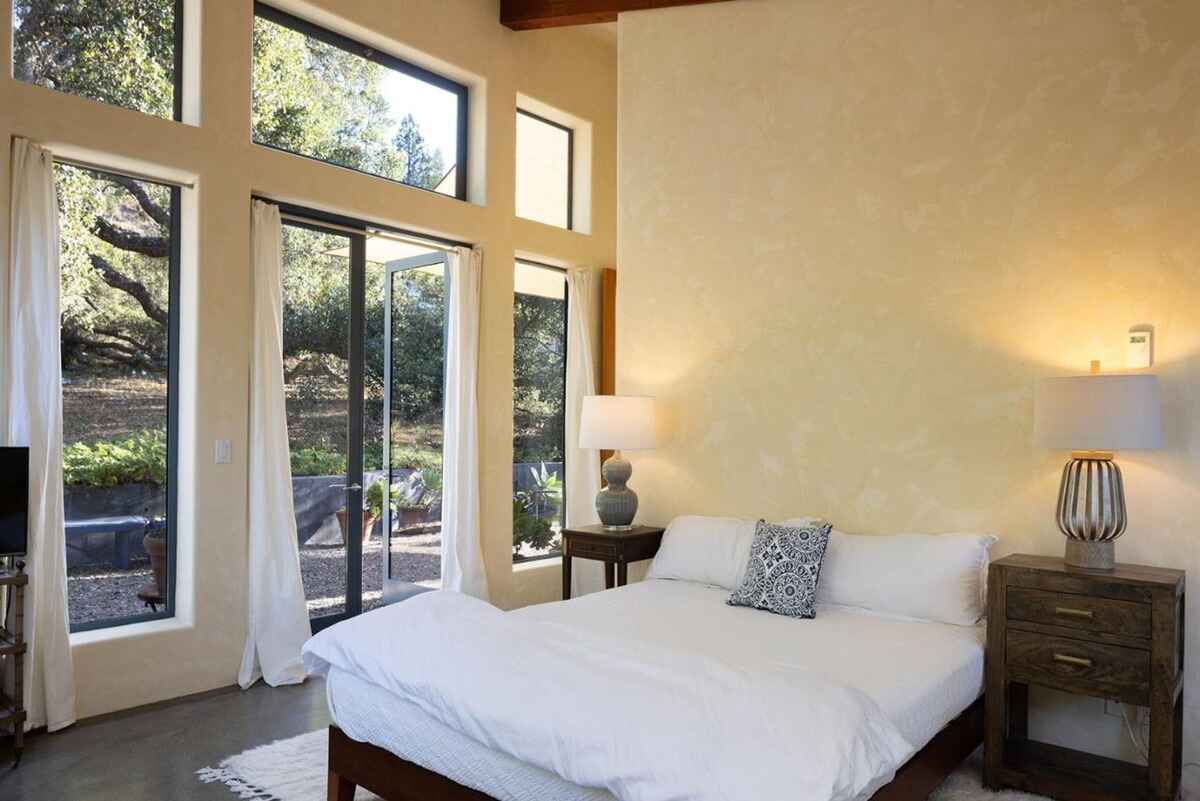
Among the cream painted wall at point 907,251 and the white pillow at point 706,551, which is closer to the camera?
the cream painted wall at point 907,251

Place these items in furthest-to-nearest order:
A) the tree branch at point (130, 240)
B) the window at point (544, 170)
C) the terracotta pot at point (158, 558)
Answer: the window at point (544, 170) < the terracotta pot at point (158, 558) < the tree branch at point (130, 240)

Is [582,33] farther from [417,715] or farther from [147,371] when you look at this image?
[417,715]

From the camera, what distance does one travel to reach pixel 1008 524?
3.54 metres

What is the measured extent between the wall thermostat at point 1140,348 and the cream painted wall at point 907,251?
0.05m

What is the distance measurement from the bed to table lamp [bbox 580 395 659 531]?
0.83 m

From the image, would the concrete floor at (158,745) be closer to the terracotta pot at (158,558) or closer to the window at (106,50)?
the terracotta pot at (158,558)

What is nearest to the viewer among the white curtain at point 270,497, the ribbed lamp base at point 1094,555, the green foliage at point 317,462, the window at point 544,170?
the ribbed lamp base at point 1094,555

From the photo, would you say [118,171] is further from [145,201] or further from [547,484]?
[547,484]

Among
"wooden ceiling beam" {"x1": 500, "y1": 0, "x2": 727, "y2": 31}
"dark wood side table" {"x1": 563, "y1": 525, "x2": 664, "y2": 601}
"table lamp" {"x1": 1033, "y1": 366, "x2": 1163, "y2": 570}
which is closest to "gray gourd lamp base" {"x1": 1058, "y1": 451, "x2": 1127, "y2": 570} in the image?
"table lamp" {"x1": 1033, "y1": 366, "x2": 1163, "y2": 570}

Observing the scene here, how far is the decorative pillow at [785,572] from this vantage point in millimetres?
3414

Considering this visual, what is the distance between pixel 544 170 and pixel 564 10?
47.1 inches

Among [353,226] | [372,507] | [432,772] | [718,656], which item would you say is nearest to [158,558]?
[372,507]

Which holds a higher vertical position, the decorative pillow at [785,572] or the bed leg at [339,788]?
the decorative pillow at [785,572]

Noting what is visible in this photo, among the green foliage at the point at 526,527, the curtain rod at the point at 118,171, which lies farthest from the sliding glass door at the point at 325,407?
the green foliage at the point at 526,527
